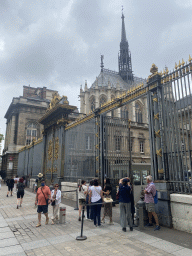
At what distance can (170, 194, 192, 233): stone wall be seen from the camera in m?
5.48

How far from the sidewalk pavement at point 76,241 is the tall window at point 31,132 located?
37001mm

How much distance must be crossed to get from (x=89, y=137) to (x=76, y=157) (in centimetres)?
193

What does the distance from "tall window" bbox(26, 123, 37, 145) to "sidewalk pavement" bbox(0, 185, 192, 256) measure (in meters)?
37.0

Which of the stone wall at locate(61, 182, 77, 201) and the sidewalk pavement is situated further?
the stone wall at locate(61, 182, 77, 201)

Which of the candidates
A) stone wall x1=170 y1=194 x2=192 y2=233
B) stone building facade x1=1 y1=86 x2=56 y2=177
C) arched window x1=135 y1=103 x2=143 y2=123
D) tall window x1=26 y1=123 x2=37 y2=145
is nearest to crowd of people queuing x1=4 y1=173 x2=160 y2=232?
stone wall x1=170 y1=194 x2=192 y2=233

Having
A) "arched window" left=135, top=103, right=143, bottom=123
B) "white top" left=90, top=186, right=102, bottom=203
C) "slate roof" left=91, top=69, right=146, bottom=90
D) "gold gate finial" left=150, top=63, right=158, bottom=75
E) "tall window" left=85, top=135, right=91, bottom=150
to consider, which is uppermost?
"slate roof" left=91, top=69, right=146, bottom=90

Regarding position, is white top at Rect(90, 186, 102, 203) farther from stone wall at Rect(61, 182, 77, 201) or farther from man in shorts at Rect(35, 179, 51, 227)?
stone wall at Rect(61, 182, 77, 201)

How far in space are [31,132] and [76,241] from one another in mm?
40122

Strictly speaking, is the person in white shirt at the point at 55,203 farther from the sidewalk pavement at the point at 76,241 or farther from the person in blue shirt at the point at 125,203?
the person in blue shirt at the point at 125,203

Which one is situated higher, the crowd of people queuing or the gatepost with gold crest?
the gatepost with gold crest

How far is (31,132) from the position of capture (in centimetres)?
4284

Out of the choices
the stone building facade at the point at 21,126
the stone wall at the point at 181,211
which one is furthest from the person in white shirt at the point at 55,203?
the stone building facade at the point at 21,126

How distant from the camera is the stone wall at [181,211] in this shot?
548cm

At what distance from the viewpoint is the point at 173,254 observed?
13.7 ft
